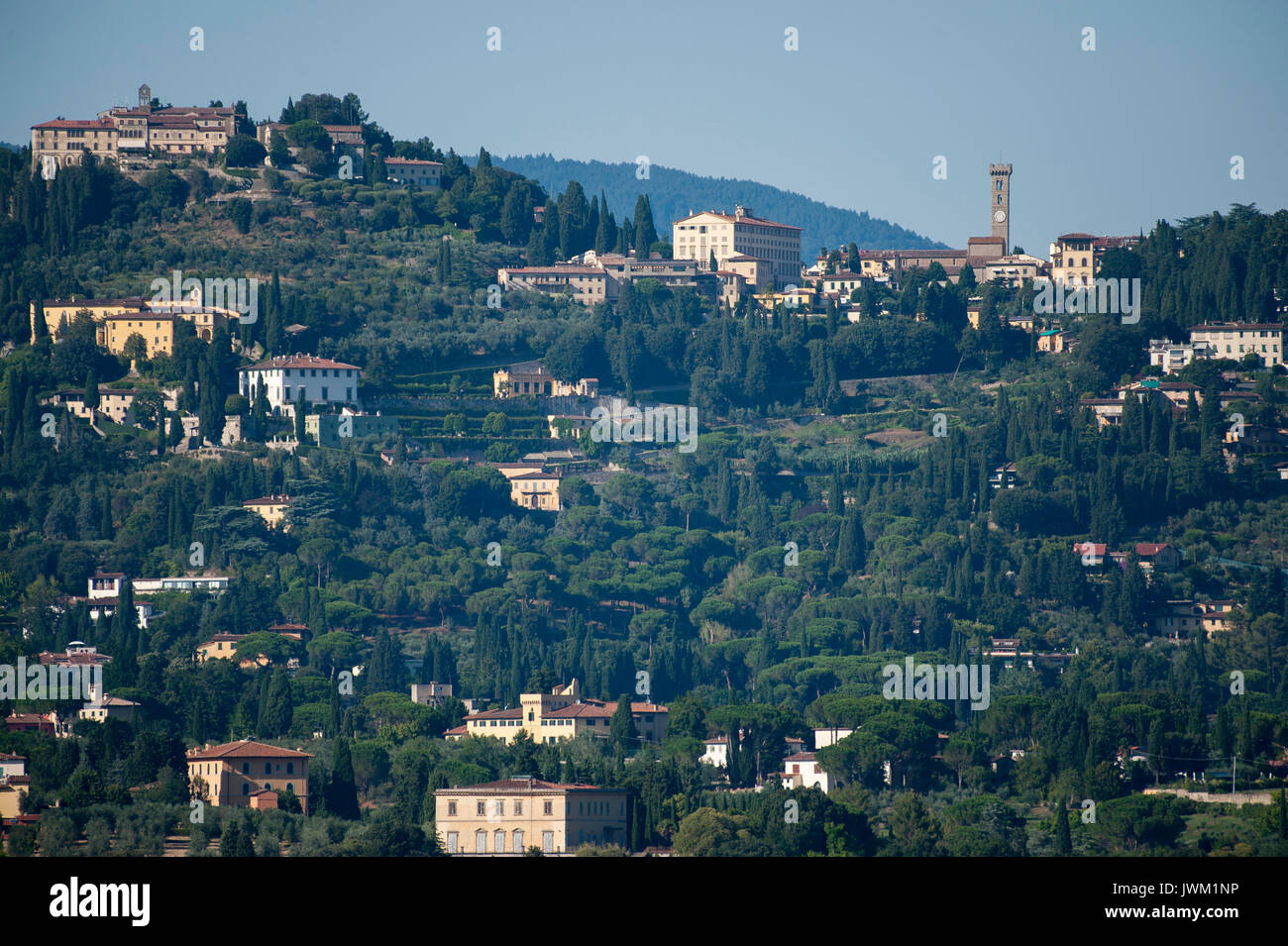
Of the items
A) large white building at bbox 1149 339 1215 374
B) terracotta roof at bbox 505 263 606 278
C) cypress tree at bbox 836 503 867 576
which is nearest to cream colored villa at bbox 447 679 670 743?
cypress tree at bbox 836 503 867 576

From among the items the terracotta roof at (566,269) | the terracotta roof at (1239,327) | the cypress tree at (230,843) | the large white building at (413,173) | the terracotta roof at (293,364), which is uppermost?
the large white building at (413,173)

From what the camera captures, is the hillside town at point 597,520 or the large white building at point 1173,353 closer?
the hillside town at point 597,520

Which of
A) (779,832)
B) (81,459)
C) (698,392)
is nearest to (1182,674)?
(779,832)

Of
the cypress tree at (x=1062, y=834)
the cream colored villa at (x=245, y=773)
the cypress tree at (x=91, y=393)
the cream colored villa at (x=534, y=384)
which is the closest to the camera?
the cypress tree at (x=1062, y=834)

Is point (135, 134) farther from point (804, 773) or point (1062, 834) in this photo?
point (1062, 834)

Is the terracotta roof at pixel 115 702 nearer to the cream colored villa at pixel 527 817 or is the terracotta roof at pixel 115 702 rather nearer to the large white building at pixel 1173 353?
the cream colored villa at pixel 527 817

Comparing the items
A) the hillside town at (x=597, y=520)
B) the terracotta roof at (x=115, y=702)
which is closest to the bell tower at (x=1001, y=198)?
the hillside town at (x=597, y=520)

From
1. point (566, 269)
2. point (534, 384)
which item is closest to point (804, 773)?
point (534, 384)
